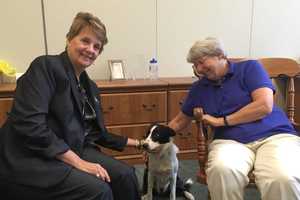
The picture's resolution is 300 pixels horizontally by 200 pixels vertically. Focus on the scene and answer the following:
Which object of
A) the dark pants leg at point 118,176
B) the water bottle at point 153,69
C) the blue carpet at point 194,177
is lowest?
the blue carpet at point 194,177

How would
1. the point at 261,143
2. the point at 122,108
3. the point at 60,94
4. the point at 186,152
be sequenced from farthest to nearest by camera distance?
the point at 186,152 < the point at 122,108 < the point at 261,143 < the point at 60,94

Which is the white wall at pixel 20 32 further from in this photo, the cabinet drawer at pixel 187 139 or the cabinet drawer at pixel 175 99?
the cabinet drawer at pixel 187 139

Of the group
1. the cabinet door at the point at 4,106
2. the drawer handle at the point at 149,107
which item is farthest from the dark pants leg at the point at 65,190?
the drawer handle at the point at 149,107

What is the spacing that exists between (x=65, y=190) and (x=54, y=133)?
255 mm

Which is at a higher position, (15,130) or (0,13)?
(0,13)

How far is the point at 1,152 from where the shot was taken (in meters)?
1.48

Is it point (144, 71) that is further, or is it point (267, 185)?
point (144, 71)

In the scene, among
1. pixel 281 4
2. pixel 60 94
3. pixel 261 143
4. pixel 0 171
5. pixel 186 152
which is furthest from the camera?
pixel 281 4

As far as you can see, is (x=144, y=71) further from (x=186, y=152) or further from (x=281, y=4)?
(x=281, y=4)

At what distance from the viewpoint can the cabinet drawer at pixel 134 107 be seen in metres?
2.79

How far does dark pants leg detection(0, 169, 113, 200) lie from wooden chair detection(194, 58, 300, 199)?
61 cm

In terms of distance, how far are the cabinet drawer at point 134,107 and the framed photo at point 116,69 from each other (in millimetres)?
331

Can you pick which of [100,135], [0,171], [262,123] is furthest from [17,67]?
[262,123]

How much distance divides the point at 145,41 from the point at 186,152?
109 cm
